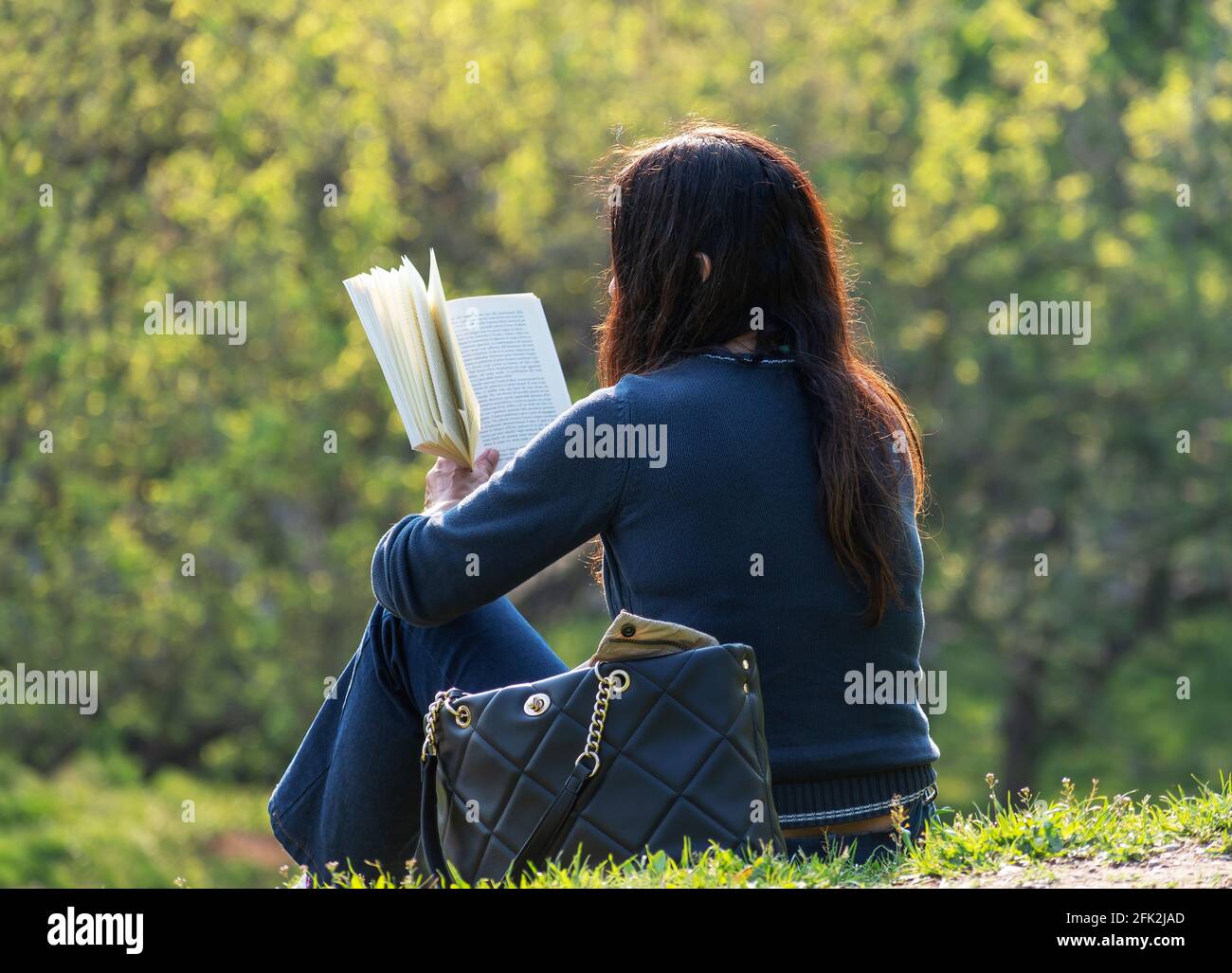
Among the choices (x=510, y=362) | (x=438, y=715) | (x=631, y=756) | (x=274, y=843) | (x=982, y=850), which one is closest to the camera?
(x=631, y=756)

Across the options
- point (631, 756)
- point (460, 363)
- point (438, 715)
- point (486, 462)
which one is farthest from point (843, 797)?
point (460, 363)

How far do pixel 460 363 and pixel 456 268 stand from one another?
8.32 metres

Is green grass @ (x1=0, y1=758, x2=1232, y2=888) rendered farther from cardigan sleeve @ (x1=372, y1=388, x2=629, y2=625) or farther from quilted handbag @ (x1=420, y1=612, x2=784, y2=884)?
cardigan sleeve @ (x1=372, y1=388, x2=629, y2=625)

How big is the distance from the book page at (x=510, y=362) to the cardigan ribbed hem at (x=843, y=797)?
920mm

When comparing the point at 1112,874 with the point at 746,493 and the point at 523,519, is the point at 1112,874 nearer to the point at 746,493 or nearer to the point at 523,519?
the point at 746,493

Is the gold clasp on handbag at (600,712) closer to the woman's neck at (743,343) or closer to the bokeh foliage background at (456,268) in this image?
the woman's neck at (743,343)

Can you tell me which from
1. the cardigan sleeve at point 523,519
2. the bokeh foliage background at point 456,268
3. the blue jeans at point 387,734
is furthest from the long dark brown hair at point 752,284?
the bokeh foliage background at point 456,268

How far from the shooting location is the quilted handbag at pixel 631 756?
7.88 feet

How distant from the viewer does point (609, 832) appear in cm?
244

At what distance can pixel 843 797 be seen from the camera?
104 inches

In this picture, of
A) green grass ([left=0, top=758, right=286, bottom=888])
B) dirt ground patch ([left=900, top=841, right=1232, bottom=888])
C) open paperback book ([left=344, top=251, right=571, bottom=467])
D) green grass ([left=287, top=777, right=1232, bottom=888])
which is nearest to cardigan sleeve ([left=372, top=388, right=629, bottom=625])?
open paperback book ([left=344, top=251, right=571, bottom=467])
